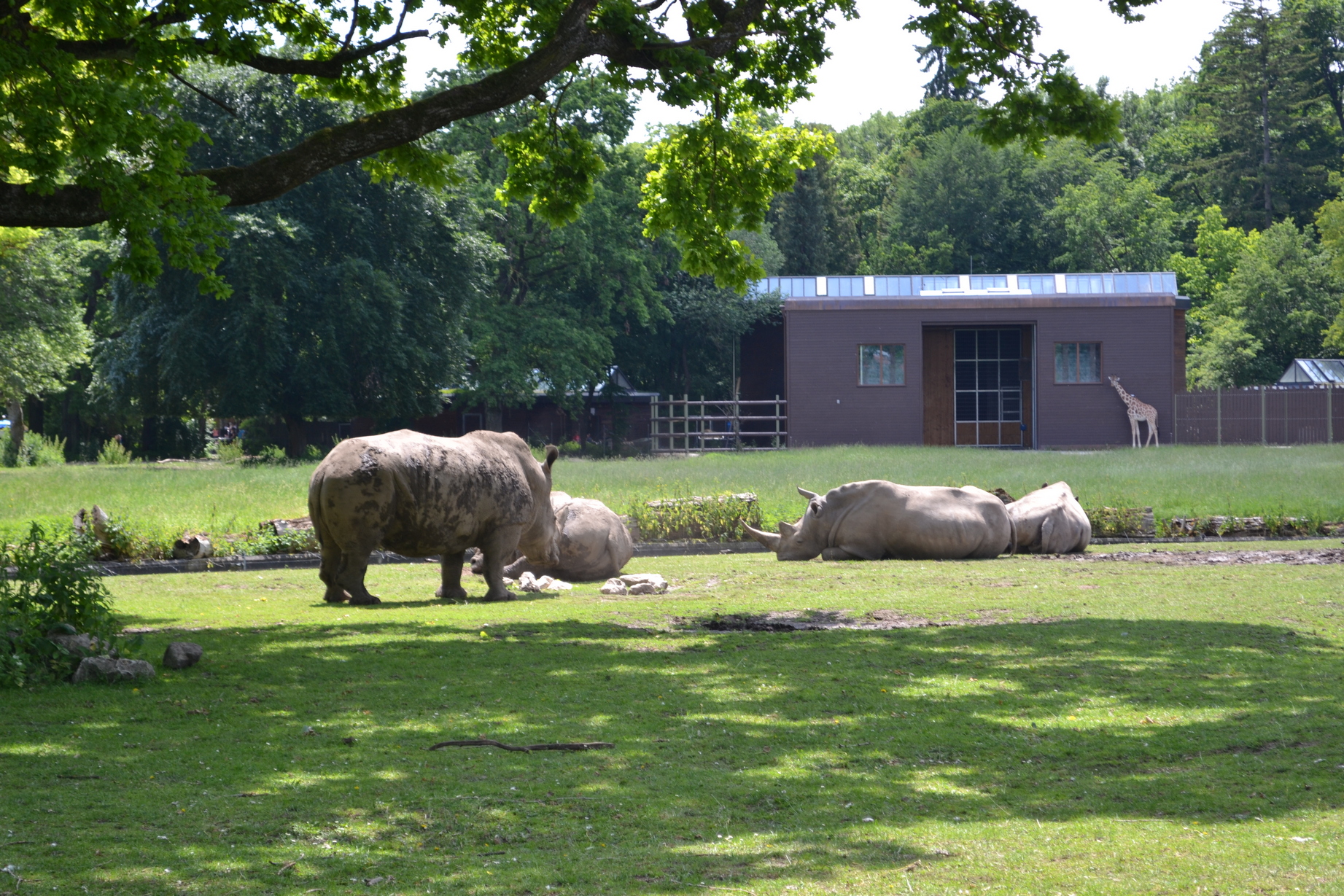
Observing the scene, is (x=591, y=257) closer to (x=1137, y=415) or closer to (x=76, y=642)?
(x=1137, y=415)

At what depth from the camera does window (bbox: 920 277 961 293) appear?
57312 millimetres

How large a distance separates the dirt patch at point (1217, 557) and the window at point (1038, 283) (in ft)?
128

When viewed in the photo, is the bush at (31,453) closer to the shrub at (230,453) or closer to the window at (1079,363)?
the shrub at (230,453)

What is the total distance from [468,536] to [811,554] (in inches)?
261

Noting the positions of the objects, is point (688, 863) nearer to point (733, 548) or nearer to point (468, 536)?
point (468, 536)

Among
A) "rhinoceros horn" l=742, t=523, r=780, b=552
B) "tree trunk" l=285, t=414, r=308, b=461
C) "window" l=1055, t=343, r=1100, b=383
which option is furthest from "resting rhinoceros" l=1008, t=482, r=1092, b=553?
"window" l=1055, t=343, r=1100, b=383

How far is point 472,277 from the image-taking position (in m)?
51.4

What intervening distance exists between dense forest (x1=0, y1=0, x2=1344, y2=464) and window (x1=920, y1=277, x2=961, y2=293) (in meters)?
8.01

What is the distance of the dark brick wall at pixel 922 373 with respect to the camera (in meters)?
54.2

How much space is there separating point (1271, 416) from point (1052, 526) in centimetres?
3747

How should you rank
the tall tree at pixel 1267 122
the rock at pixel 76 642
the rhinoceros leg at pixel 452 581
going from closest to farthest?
the rock at pixel 76 642
the rhinoceros leg at pixel 452 581
the tall tree at pixel 1267 122

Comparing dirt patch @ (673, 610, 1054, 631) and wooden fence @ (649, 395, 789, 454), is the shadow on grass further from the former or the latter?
wooden fence @ (649, 395, 789, 454)

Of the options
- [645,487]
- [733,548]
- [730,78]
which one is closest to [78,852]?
[730,78]

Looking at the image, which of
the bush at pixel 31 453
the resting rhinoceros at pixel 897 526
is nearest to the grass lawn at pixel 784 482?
the resting rhinoceros at pixel 897 526
